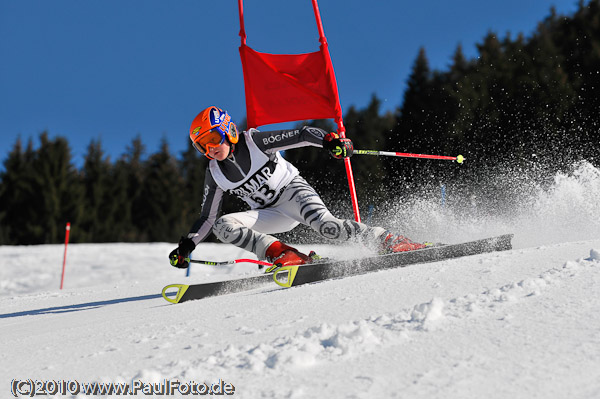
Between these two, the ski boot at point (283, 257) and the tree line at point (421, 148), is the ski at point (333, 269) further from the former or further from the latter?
the tree line at point (421, 148)

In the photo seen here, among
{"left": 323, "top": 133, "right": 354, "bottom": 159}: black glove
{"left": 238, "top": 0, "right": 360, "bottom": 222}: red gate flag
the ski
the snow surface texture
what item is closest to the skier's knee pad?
the ski

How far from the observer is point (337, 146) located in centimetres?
413

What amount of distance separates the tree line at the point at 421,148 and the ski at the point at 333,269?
1096cm

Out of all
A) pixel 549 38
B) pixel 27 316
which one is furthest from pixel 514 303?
pixel 549 38

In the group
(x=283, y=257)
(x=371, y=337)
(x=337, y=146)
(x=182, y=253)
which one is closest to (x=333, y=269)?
(x=283, y=257)

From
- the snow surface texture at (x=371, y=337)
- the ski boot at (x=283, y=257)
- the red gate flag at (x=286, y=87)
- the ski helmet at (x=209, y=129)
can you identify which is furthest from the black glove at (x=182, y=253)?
the red gate flag at (x=286, y=87)

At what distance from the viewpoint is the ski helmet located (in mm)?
4266

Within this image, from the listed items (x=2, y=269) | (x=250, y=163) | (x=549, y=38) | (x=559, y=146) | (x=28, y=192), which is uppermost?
(x=549, y=38)

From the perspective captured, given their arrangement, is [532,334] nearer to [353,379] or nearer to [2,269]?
[353,379]

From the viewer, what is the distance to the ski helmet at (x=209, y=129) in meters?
4.27

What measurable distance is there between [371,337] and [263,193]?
2735 mm

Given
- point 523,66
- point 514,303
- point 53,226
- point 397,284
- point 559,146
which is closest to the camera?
point 514,303

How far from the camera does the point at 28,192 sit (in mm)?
24562

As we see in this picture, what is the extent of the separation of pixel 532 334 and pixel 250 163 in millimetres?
2955
